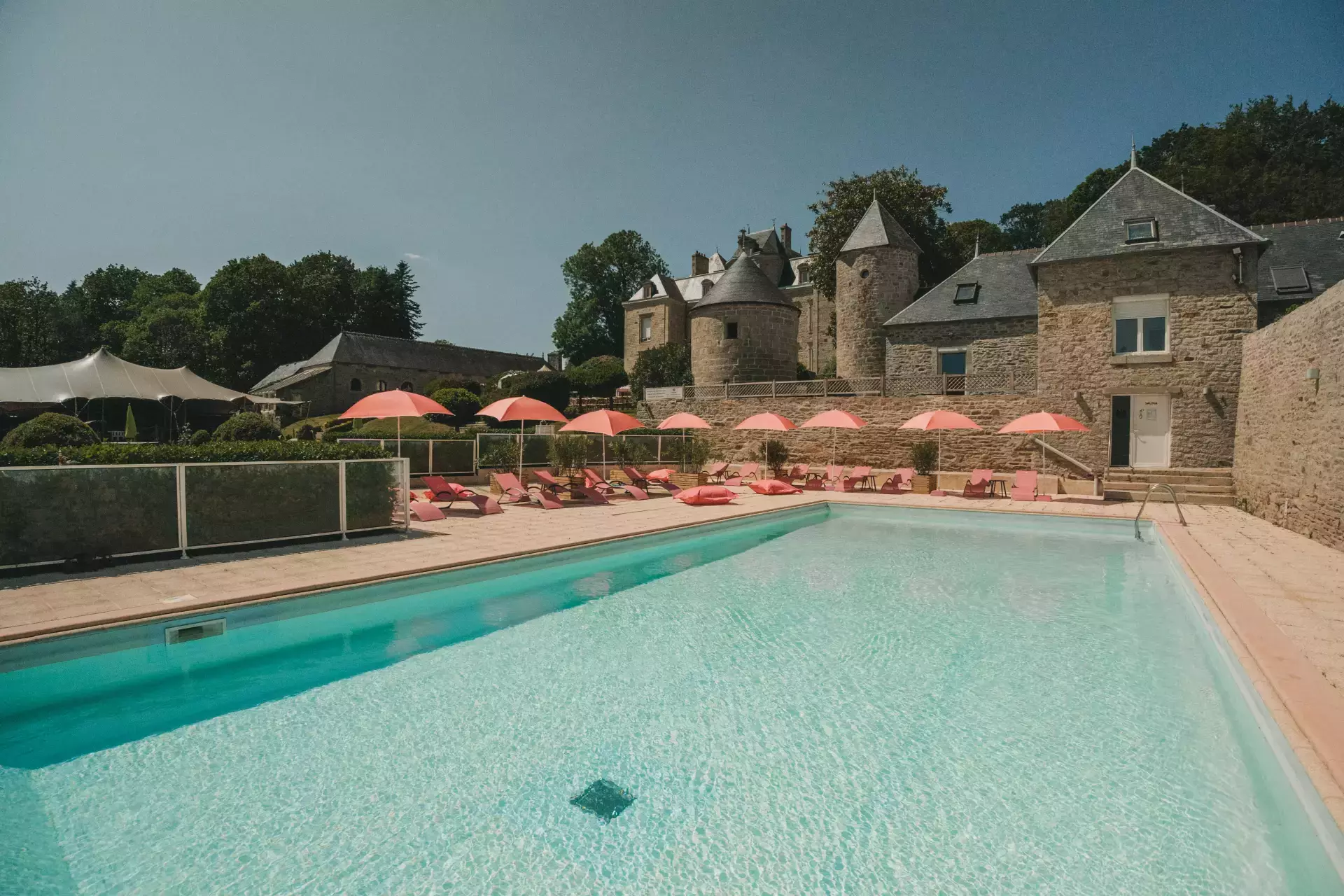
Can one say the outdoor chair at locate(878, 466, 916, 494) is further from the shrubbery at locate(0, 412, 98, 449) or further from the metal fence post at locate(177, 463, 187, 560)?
the shrubbery at locate(0, 412, 98, 449)

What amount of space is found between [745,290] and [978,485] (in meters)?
16.0

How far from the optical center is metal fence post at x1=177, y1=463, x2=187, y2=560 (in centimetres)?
748

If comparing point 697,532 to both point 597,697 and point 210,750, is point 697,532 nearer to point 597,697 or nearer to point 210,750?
point 597,697

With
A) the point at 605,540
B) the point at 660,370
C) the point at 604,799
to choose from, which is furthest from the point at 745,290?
the point at 604,799

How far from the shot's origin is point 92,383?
1803 centimetres

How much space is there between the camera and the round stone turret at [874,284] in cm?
2680

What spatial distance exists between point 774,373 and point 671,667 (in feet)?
81.3

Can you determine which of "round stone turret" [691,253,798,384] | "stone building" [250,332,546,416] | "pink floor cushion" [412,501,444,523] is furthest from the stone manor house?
"stone building" [250,332,546,416]

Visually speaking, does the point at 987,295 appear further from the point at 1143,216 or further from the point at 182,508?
the point at 182,508

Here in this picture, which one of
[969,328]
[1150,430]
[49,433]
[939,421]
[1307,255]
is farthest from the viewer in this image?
[969,328]

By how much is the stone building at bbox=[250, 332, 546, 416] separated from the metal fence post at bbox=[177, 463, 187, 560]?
31.1 metres

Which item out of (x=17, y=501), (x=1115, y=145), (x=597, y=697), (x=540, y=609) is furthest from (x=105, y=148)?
(x=1115, y=145)

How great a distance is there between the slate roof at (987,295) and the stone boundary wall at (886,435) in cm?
459

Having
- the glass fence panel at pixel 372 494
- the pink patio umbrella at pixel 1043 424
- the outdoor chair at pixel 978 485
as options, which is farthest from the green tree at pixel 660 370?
the glass fence panel at pixel 372 494
